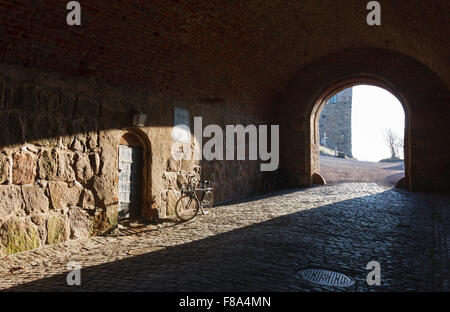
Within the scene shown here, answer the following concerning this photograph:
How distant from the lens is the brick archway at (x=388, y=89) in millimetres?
12555

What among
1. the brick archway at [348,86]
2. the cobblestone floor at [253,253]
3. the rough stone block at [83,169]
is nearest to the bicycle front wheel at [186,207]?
the cobblestone floor at [253,253]

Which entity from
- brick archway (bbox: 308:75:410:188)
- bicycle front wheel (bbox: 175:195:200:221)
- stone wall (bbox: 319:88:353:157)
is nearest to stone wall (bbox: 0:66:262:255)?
bicycle front wheel (bbox: 175:195:200:221)

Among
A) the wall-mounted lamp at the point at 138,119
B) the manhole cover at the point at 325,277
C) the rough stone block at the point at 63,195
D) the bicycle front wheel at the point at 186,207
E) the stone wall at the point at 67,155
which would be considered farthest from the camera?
the bicycle front wheel at the point at 186,207

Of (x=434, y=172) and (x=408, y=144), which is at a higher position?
(x=408, y=144)

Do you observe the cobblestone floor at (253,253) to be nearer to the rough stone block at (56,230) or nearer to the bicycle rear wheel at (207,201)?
the rough stone block at (56,230)

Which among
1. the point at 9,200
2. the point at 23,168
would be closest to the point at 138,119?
the point at 23,168

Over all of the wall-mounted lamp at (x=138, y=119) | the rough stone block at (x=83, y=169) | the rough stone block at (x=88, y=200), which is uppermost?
the wall-mounted lamp at (x=138, y=119)

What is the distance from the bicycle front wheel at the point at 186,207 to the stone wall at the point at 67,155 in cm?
52

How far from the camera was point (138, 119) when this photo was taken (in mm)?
7824
